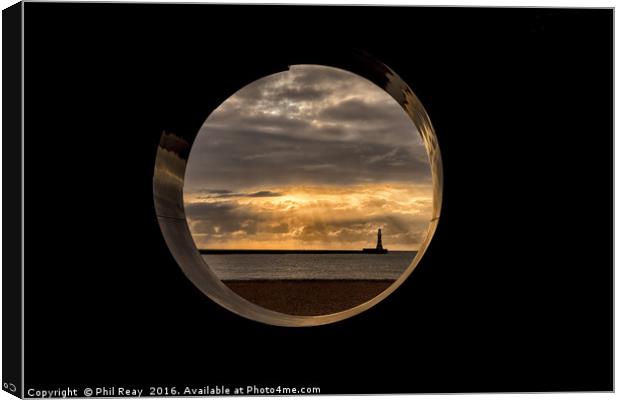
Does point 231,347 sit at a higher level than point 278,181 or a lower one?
lower

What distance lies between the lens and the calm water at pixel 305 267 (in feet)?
200

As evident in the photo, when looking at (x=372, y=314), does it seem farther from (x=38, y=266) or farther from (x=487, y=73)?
(x=38, y=266)

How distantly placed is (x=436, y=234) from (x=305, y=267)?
6330 cm

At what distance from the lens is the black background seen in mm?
5957

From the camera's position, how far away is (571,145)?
20.2ft

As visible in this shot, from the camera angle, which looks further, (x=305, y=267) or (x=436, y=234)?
(x=305, y=267)

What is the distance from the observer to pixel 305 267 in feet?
227

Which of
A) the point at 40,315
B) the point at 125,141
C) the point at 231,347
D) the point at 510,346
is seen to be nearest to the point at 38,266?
the point at 40,315

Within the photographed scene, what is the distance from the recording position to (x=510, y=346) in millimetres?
6066

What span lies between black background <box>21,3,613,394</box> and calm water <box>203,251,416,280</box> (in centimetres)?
4830

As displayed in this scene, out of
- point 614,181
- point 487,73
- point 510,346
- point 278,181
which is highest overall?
point 278,181

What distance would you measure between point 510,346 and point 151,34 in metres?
3.45

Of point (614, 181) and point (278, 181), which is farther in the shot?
point (278, 181)

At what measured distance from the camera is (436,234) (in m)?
6.06
